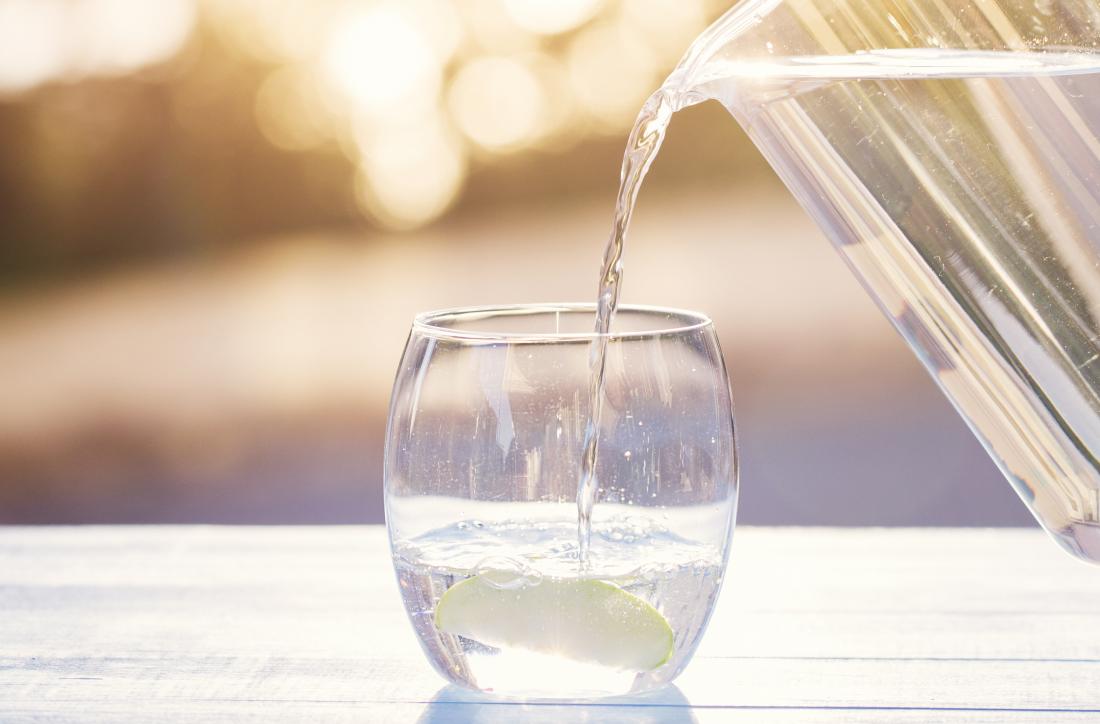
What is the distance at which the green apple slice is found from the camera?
1.96 ft

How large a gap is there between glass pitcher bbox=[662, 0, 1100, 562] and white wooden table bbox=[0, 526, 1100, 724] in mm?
93

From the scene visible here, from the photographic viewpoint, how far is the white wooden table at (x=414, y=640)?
24.1 inches

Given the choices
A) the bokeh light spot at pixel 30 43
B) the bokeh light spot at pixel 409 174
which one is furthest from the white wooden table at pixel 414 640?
the bokeh light spot at pixel 30 43

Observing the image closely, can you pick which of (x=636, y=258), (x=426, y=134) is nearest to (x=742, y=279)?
(x=636, y=258)

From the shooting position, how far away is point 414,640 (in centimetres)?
71

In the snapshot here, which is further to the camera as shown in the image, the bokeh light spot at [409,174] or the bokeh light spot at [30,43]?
the bokeh light spot at [409,174]

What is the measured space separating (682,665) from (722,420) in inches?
4.6

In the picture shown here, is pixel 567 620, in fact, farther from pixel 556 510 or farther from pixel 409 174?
pixel 409 174

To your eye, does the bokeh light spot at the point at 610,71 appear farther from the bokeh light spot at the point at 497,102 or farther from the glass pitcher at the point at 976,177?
the glass pitcher at the point at 976,177

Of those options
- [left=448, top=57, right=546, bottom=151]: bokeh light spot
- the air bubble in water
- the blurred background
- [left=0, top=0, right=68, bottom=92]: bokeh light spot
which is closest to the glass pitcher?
the air bubble in water

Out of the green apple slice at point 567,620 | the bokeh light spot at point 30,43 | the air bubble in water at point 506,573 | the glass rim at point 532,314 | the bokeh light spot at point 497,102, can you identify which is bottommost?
the green apple slice at point 567,620

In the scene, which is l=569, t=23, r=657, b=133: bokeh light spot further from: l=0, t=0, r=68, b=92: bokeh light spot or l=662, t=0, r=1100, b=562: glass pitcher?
l=662, t=0, r=1100, b=562: glass pitcher

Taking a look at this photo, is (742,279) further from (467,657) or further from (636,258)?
(467,657)

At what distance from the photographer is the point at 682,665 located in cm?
64
